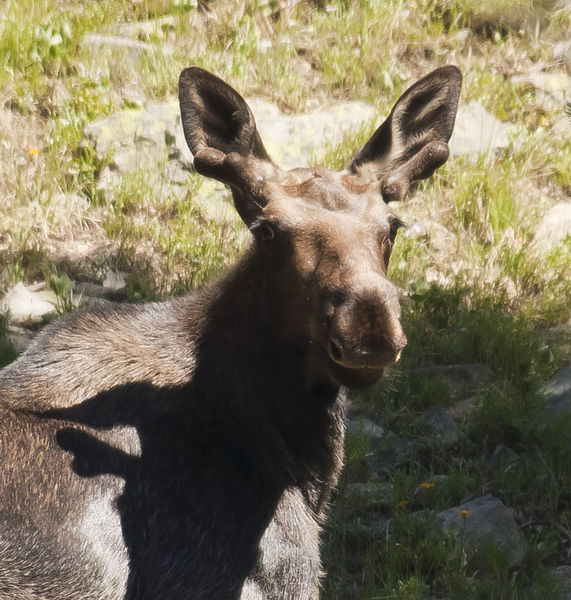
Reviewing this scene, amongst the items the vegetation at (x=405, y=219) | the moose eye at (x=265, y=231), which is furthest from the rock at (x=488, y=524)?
the moose eye at (x=265, y=231)

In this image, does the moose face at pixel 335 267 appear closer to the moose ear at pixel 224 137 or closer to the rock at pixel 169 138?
the moose ear at pixel 224 137

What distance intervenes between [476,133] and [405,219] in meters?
1.48

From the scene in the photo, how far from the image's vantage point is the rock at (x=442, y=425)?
24.7ft

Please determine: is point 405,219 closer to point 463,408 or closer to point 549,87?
point 463,408

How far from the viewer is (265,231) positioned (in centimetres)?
514

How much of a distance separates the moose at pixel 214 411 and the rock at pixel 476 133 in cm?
473

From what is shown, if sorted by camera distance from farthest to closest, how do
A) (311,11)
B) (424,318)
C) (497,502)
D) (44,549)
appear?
(311,11) → (424,318) → (497,502) → (44,549)

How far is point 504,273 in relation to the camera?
906 cm

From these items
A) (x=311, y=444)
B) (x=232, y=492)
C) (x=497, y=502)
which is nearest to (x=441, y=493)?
(x=497, y=502)

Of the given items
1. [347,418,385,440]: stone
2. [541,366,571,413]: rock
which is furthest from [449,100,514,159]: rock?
[347,418,385,440]: stone

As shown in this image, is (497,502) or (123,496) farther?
(497,502)

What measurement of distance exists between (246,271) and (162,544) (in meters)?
1.44

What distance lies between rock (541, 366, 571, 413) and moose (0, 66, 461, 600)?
235cm

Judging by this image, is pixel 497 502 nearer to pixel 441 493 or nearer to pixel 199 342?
pixel 441 493
